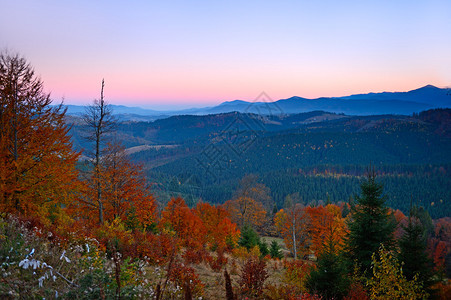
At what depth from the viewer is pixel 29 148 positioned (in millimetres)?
10461

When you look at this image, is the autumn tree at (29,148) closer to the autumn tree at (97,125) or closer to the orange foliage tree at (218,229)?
the autumn tree at (97,125)

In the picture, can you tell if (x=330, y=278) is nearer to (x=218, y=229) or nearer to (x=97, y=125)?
(x=97, y=125)

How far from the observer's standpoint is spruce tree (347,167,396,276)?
44.9ft

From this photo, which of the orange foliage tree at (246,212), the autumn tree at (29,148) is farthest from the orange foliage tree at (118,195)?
the orange foliage tree at (246,212)

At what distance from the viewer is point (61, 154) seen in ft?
36.9

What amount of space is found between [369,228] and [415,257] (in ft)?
9.62

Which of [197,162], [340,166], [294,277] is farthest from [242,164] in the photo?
[294,277]

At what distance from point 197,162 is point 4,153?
190 metres

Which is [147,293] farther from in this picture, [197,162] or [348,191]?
[197,162]

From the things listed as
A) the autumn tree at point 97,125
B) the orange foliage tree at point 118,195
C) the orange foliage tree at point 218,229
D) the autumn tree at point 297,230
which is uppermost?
the autumn tree at point 97,125

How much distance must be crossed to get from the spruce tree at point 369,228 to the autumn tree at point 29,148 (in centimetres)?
1564

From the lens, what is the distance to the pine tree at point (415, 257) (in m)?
10.5

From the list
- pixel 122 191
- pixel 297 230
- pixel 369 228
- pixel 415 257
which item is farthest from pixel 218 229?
pixel 415 257

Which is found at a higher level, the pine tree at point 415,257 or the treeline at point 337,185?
the pine tree at point 415,257
